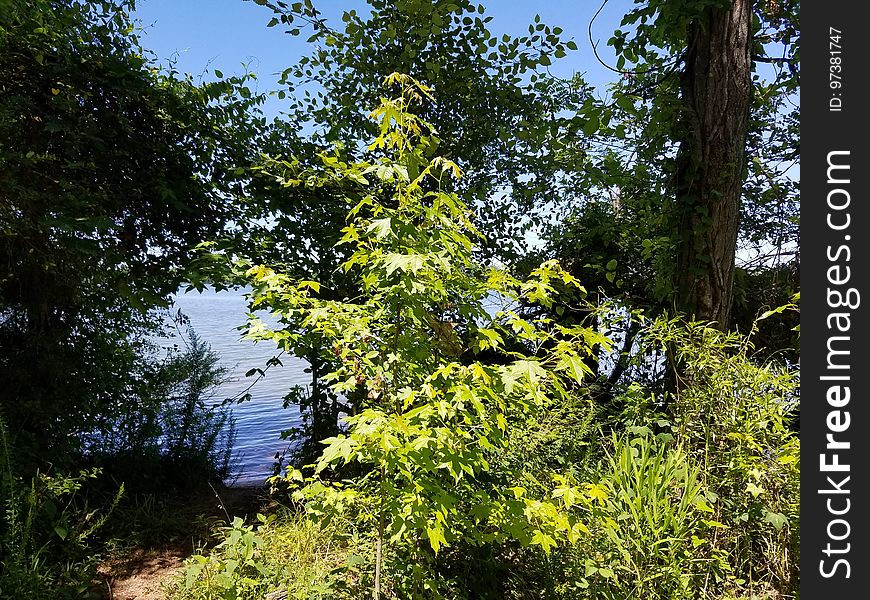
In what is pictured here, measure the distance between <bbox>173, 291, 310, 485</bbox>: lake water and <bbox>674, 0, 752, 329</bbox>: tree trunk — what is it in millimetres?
2997

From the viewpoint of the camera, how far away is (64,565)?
2.26 metres

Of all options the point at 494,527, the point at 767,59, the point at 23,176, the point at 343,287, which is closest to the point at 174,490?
the point at 343,287

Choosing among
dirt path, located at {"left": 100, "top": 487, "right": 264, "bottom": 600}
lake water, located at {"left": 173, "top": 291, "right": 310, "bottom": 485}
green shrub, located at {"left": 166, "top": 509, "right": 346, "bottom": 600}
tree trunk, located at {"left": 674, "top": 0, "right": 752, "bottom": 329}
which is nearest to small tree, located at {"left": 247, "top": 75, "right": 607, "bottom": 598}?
green shrub, located at {"left": 166, "top": 509, "right": 346, "bottom": 600}

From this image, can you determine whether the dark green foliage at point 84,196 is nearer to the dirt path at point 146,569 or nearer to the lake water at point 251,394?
the dirt path at point 146,569

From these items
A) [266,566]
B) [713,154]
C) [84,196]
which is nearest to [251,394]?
[84,196]

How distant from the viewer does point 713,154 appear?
9.04 ft

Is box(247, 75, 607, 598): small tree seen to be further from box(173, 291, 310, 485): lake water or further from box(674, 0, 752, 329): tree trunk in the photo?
box(173, 291, 310, 485): lake water

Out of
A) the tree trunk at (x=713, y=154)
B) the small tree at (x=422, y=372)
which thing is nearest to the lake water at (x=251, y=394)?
the small tree at (x=422, y=372)

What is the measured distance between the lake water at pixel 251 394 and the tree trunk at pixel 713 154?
9.83 feet

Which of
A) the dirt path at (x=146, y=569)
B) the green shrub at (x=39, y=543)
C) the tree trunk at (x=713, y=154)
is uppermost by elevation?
the tree trunk at (x=713, y=154)

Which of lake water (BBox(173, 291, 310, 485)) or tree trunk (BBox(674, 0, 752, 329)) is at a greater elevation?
→ tree trunk (BBox(674, 0, 752, 329))

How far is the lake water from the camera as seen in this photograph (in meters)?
4.29

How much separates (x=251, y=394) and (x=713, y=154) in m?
4.67

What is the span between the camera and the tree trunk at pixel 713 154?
2.66 m
